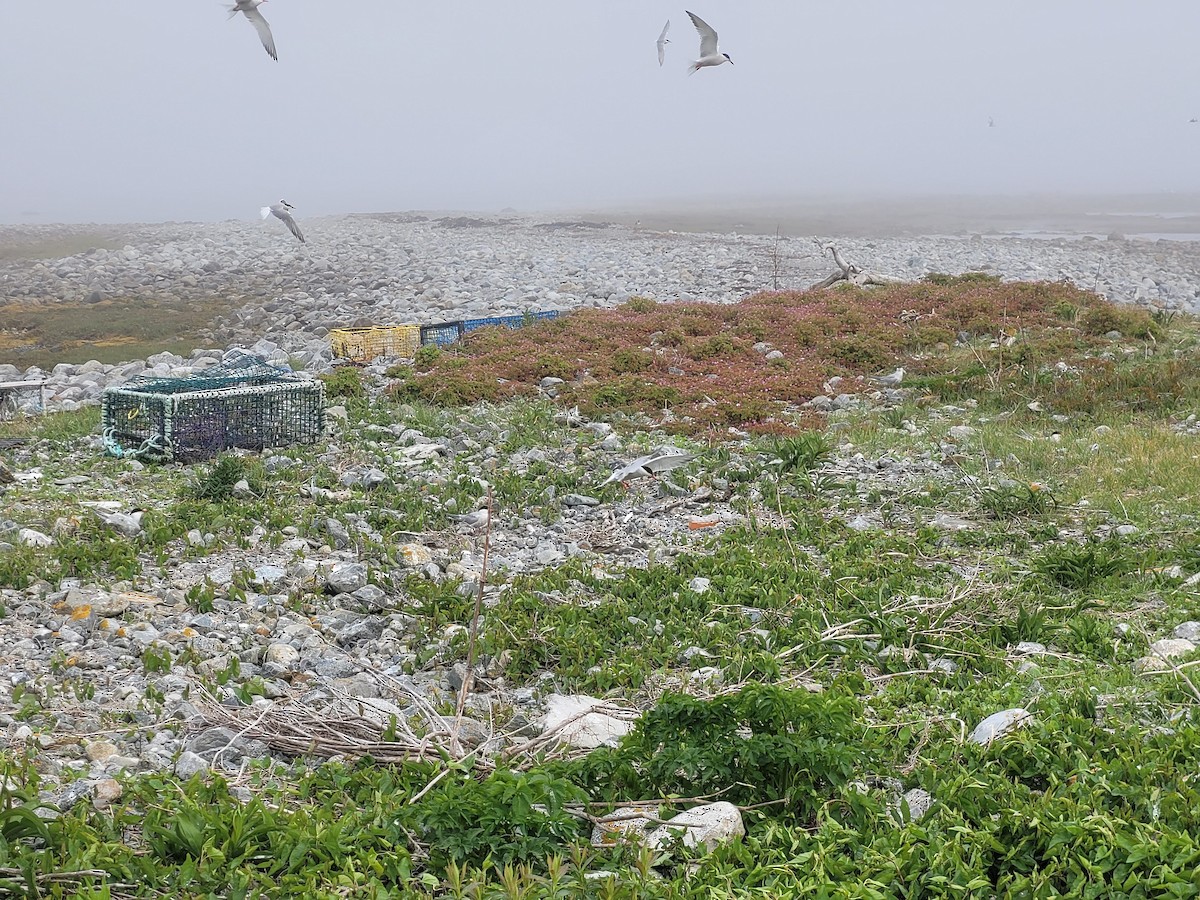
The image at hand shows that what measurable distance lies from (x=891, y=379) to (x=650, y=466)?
17.2ft

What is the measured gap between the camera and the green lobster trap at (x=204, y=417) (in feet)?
31.2

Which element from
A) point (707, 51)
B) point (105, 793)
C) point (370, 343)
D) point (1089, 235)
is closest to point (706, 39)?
point (707, 51)

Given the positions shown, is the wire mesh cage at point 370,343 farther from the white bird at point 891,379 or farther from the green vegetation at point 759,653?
the white bird at point 891,379

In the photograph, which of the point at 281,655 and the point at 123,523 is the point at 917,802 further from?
the point at 123,523

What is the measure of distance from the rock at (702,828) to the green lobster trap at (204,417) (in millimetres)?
7216

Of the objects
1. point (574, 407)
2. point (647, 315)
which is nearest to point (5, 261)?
point (647, 315)

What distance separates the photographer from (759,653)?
5.34 m

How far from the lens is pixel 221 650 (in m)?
5.48

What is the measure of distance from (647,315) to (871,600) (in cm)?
1135

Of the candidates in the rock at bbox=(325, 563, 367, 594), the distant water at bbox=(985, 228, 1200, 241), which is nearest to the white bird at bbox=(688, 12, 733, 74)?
the rock at bbox=(325, 563, 367, 594)

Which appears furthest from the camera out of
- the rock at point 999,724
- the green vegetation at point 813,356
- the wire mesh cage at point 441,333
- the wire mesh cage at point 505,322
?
the wire mesh cage at point 505,322

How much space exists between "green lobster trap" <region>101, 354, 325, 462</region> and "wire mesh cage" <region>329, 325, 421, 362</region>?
14.8 feet

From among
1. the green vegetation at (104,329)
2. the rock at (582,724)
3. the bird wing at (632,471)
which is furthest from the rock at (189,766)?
the green vegetation at (104,329)

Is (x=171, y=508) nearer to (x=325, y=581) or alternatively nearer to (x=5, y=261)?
(x=325, y=581)
